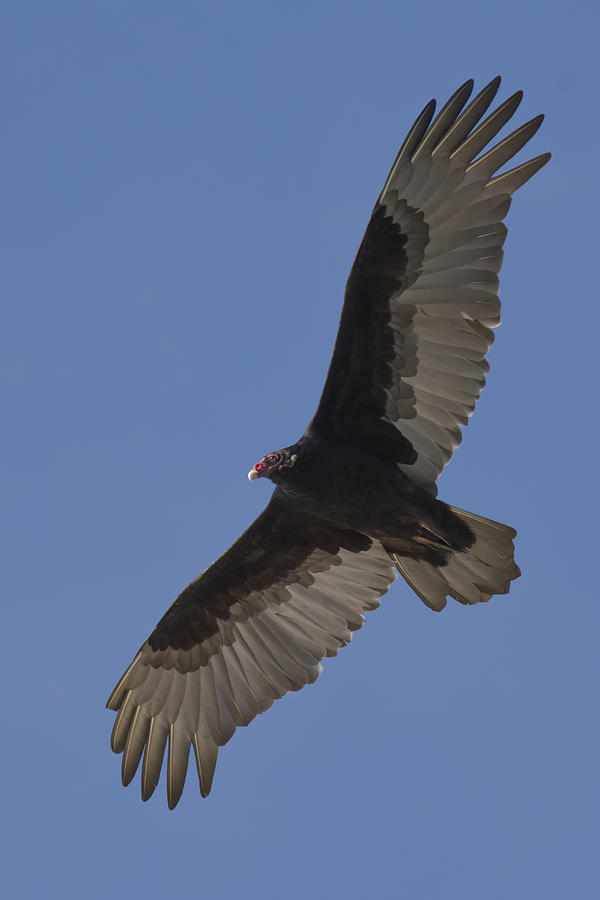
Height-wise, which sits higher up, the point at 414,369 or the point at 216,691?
the point at 414,369

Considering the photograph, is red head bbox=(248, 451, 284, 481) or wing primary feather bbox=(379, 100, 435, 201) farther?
red head bbox=(248, 451, 284, 481)

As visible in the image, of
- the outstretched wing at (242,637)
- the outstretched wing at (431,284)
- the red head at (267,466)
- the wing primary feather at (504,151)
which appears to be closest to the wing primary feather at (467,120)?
the outstretched wing at (431,284)

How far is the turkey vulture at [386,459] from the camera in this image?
807cm

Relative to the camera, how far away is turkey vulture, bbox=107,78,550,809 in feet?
26.5

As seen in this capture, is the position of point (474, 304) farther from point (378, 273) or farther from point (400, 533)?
point (400, 533)

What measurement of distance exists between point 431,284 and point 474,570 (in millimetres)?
1854

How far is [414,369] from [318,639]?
2.17 m

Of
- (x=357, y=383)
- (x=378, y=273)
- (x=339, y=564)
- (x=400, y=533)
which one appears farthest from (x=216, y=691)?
(x=378, y=273)

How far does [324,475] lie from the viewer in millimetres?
8289

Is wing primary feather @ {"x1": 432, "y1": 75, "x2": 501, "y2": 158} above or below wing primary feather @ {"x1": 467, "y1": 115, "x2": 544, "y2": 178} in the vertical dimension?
above

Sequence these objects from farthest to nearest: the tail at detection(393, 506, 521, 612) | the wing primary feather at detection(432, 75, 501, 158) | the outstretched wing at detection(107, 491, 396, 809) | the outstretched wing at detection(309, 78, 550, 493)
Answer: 1. the outstretched wing at detection(107, 491, 396, 809)
2. the tail at detection(393, 506, 521, 612)
3. the outstretched wing at detection(309, 78, 550, 493)
4. the wing primary feather at detection(432, 75, 501, 158)

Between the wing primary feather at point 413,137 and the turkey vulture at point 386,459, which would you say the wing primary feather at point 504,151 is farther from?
the wing primary feather at point 413,137

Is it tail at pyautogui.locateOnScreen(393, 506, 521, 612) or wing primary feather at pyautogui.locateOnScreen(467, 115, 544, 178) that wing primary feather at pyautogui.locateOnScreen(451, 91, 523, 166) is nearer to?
wing primary feather at pyautogui.locateOnScreen(467, 115, 544, 178)

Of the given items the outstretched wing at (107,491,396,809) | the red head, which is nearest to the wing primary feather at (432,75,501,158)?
the red head
